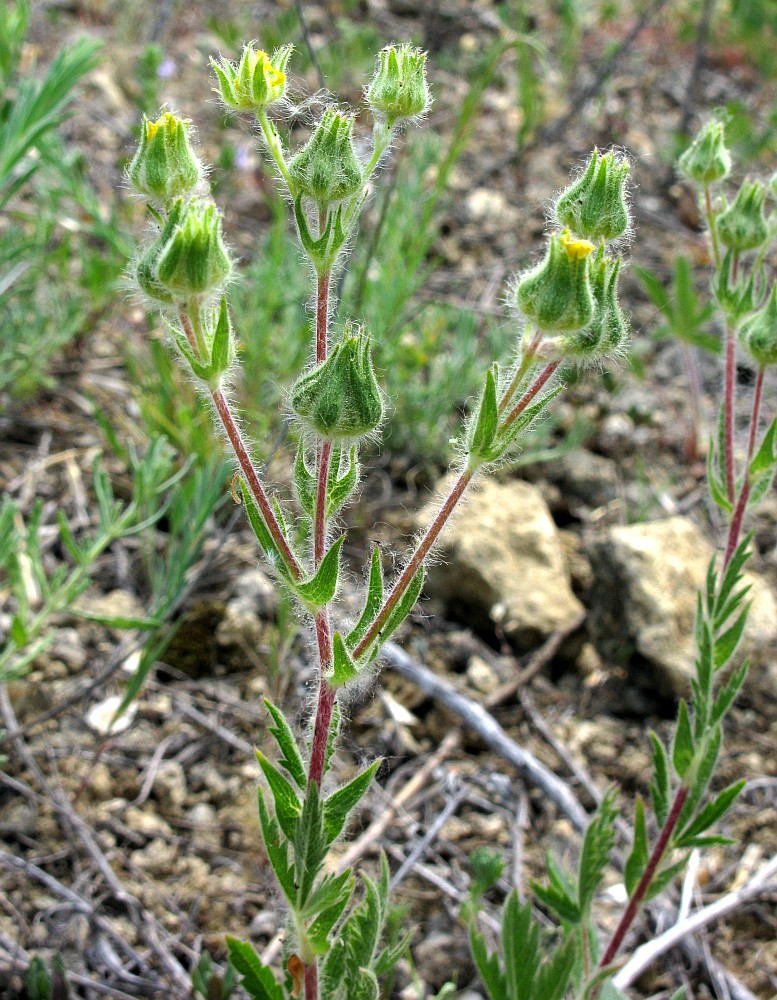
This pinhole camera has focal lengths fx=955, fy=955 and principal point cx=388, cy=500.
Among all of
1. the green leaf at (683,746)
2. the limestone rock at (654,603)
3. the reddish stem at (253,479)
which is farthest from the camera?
the limestone rock at (654,603)

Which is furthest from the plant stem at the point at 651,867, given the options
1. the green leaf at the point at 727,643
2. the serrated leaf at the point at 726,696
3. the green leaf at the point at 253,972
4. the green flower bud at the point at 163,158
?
the green flower bud at the point at 163,158

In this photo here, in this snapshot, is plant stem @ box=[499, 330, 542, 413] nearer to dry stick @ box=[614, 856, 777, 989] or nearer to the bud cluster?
the bud cluster

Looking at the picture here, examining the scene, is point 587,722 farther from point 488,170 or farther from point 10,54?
point 488,170

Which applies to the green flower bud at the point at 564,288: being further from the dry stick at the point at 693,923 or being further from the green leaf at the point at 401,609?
the dry stick at the point at 693,923

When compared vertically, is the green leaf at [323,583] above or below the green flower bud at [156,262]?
below

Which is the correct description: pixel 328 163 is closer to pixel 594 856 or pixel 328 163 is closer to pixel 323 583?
pixel 323 583

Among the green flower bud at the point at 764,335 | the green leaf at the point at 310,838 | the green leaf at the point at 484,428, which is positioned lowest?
the green leaf at the point at 310,838

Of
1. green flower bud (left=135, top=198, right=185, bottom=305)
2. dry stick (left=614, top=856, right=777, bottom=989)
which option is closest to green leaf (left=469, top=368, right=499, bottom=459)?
green flower bud (left=135, top=198, right=185, bottom=305)

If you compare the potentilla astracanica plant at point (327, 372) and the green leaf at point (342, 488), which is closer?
the potentilla astracanica plant at point (327, 372)
